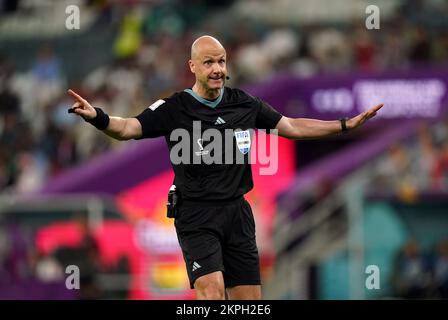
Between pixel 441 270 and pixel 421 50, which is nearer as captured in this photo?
pixel 441 270

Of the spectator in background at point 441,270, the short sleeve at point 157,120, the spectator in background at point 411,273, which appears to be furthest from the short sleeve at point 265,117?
the spectator in background at point 411,273

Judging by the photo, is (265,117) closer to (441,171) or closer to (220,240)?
(220,240)

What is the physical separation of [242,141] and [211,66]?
66 centimetres

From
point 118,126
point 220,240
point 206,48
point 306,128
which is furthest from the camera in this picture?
point 306,128

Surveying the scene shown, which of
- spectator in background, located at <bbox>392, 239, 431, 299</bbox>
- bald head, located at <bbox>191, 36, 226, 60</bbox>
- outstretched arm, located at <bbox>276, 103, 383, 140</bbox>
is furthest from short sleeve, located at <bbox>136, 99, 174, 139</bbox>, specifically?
spectator in background, located at <bbox>392, 239, 431, 299</bbox>

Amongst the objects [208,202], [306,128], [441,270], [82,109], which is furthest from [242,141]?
[441,270]

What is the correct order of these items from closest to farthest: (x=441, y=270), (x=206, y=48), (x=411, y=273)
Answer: (x=206, y=48) < (x=441, y=270) < (x=411, y=273)

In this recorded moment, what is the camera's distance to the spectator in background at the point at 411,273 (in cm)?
1822

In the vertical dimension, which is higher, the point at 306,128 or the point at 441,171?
the point at 441,171

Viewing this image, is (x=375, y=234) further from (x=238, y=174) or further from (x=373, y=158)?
(x=238, y=174)

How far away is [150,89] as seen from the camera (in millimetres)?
24297

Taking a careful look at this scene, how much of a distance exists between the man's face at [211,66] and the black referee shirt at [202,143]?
20 cm

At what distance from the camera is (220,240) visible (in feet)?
35.1
